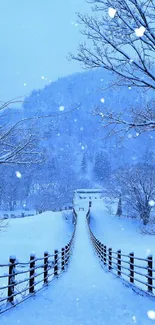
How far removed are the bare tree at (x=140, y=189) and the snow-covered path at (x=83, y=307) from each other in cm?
4403

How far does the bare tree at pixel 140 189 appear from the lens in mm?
55188

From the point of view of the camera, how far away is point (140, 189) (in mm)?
56969

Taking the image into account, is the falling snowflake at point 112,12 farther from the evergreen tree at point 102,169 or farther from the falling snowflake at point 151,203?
the evergreen tree at point 102,169

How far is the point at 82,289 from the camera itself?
1106 cm

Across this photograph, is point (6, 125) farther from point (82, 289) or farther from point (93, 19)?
point (82, 289)

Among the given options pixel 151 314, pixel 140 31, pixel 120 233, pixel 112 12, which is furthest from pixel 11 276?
pixel 120 233

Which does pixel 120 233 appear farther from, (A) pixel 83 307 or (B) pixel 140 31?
(B) pixel 140 31

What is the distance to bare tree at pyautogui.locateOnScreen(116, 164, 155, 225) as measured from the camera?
5519 cm

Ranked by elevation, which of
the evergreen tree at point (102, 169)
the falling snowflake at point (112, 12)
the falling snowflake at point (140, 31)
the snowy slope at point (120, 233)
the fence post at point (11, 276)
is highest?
the evergreen tree at point (102, 169)

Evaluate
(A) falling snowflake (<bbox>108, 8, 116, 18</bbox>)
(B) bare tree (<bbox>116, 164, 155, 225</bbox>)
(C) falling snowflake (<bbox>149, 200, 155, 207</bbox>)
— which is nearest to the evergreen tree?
(B) bare tree (<bbox>116, 164, 155, 225</bbox>)

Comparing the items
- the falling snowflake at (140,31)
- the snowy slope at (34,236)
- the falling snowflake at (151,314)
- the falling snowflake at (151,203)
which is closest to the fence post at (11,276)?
the falling snowflake at (151,314)

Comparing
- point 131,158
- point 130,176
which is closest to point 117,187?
point 130,176

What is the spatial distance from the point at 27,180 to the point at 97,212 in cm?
5367

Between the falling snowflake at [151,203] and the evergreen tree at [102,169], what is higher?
the evergreen tree at [102,169]
